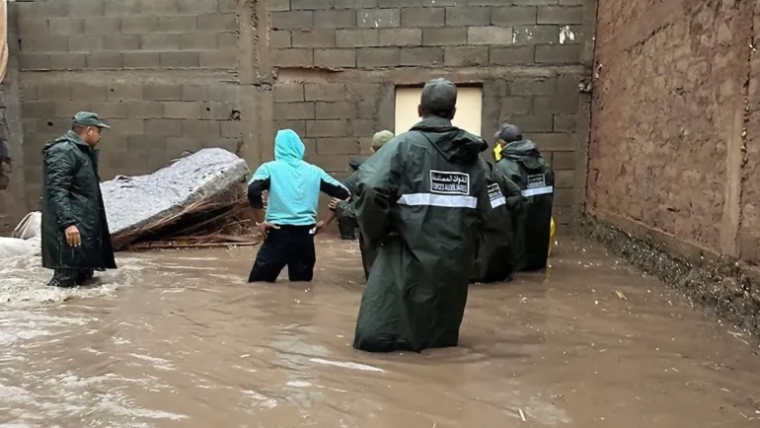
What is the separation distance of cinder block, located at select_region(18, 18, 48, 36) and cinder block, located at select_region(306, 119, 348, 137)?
3.92 m

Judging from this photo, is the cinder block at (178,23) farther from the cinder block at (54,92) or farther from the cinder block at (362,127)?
the cinder block at (362,127)

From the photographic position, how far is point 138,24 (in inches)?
346

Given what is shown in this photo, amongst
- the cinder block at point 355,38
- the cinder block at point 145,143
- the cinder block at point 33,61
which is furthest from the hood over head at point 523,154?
the cinder block at point 33,61

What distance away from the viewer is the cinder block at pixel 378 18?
8.47m

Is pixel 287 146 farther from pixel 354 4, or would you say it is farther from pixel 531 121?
pixel 531 121

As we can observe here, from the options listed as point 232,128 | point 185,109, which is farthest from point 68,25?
point 232,128

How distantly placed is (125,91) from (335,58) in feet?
9.77

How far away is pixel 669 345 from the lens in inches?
149

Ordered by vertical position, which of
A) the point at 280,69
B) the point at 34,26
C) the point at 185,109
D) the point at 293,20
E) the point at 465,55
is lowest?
the point at 185,109

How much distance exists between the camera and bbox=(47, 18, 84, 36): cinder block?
8.87 metres

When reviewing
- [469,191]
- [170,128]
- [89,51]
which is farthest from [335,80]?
[469,191]

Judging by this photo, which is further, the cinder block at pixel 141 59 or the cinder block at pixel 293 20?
the cinder block at pixel 141 59

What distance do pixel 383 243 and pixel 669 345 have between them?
1814mm

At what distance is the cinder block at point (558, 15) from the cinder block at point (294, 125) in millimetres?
3441
